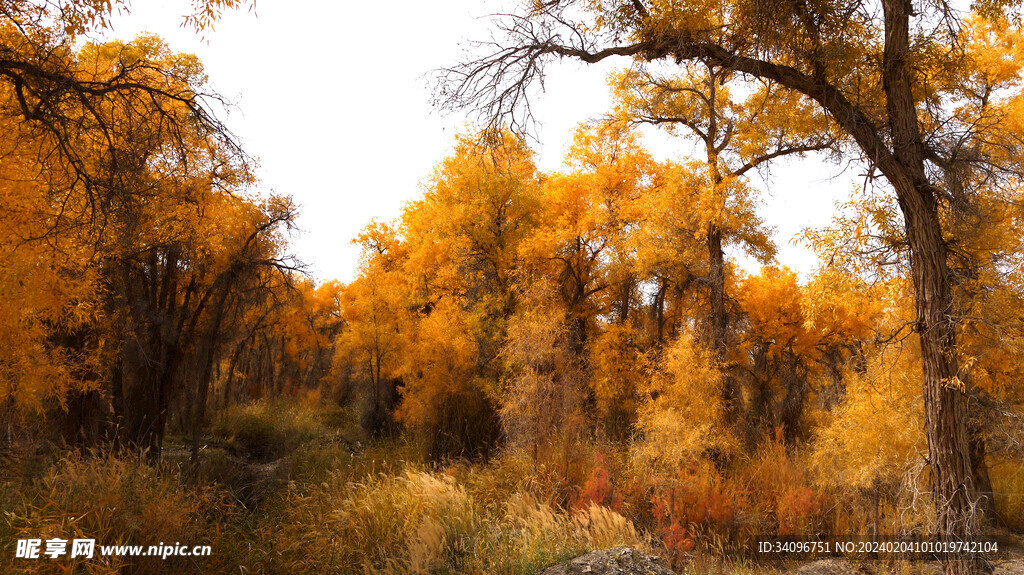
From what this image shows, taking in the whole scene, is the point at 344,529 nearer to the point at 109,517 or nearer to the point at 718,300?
the point at 109,517

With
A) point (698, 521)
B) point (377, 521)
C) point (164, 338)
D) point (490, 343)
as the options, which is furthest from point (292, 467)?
point (698, 521)

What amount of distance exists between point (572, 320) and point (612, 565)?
1085cm

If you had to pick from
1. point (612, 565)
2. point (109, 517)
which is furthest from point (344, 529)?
point (612, 565)

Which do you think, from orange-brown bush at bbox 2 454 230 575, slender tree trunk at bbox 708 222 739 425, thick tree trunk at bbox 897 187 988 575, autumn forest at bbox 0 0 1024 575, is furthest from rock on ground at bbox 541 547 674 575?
slender tree trunk at bbox 708 222 739 425

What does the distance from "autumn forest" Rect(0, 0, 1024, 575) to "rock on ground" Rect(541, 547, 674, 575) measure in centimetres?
4

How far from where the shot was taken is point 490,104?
6004mm

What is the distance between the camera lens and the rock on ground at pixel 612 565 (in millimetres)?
5078

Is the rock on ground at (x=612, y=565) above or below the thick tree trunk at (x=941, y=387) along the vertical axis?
below

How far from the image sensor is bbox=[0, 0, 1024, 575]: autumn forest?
5.63m

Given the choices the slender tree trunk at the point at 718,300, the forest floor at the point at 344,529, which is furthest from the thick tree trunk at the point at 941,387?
the slender tree trunk at the point at 718,300

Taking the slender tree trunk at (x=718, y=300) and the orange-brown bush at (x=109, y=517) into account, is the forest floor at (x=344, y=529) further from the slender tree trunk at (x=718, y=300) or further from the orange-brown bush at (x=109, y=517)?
the slender tree trunk at (x=718, y=300)

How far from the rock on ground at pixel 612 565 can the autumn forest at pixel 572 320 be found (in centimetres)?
4

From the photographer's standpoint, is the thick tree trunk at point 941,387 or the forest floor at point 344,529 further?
the forest floor at point 344,529

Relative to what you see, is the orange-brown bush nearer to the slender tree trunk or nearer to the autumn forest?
the autumn forest
